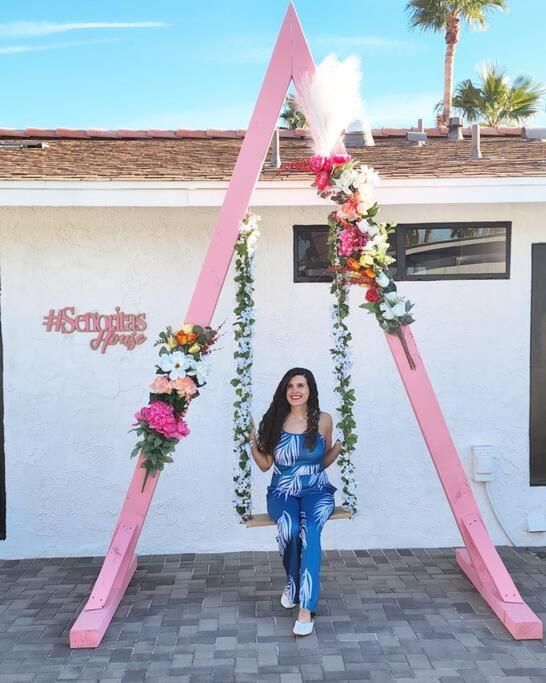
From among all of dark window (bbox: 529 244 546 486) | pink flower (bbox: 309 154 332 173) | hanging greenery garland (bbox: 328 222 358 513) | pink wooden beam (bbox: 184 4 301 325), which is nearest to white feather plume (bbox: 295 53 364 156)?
pink flower (bbox: 309 154 332 173)

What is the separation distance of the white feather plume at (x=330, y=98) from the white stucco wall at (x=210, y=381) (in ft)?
4.08

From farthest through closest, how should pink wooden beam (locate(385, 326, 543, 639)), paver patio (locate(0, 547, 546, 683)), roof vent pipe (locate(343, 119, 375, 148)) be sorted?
roof vent pipe (locate(343, 119, 375, 148)) → pink wooden beam (locate(385, 326, 543, 639)) → paver patio (locate(0, 547, 546, 683))

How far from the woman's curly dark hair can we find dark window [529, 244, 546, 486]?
2.17 m

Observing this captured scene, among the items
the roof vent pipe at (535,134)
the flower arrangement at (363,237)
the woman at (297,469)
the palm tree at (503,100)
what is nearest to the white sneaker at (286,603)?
the woman at (297,469)

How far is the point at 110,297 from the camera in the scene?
18.2ft

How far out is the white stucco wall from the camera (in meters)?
5.55

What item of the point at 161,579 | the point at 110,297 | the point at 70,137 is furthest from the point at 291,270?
the point at 70,137

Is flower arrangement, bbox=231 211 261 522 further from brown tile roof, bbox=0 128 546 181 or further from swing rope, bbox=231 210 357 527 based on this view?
brown tile roof, bbox=0 128 546 181

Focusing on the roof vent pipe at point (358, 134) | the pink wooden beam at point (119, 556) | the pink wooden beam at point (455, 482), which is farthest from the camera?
the roof vent pipe at point (358, 134)

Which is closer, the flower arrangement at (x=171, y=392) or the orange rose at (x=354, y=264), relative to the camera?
the flower arrangement at (x=171, y=392)

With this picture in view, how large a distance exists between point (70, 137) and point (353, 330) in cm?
402

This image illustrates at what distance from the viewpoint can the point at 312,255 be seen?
565 centimetres

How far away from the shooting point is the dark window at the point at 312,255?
5641 mm

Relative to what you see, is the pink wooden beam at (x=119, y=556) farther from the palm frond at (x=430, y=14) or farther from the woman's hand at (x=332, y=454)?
the palm frond at (x=430, y=14)
